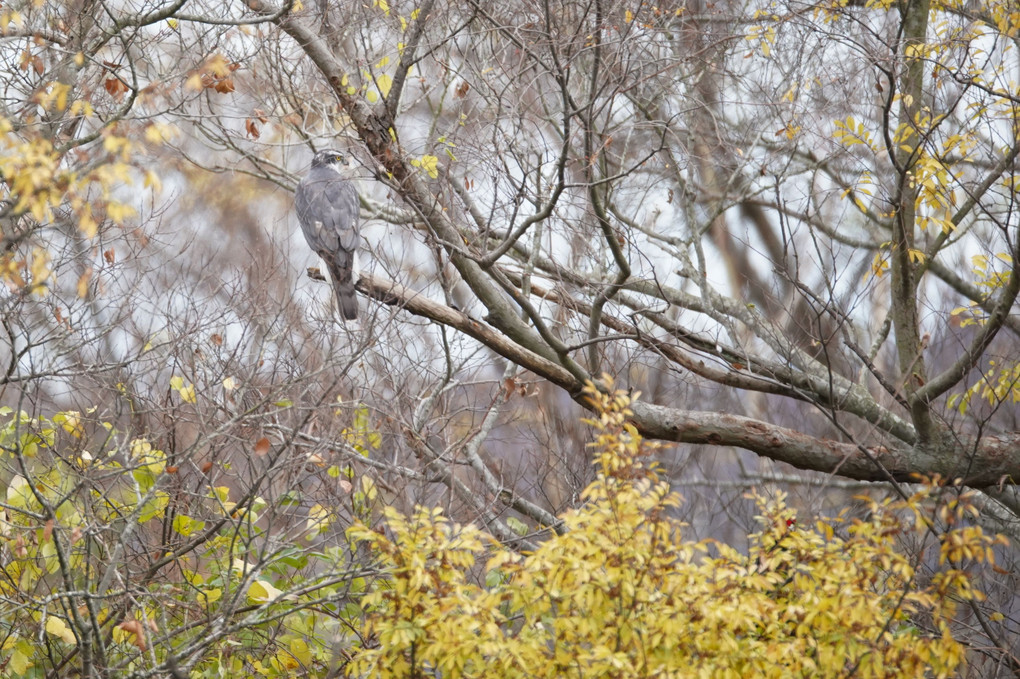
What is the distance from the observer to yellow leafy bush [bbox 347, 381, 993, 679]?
3.17 m

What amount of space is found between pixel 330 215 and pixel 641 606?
170 inches

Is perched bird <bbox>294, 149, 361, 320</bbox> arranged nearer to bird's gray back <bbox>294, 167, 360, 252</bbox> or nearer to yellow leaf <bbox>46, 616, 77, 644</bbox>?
bird's gray back <bbox>294, 167, 360, 252</bbox>

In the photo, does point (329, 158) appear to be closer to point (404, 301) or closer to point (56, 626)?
point (404, 301)

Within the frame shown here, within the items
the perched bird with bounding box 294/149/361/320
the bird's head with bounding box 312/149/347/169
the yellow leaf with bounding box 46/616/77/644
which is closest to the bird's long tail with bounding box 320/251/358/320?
the perched bird with bounding box 294/149/361/320

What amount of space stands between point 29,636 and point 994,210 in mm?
7225

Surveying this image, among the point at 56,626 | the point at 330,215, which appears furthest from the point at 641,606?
the point at 330,215

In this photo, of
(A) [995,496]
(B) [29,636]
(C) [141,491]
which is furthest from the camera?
(A) [995,496]

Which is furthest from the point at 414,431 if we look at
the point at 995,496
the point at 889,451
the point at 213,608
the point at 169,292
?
the point at 995,496

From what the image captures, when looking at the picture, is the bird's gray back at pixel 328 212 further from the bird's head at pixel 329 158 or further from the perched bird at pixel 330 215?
the bird's head at pixel 329 158

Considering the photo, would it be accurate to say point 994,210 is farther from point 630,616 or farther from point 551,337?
point 630,616

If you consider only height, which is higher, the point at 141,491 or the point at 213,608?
the point at 141,491

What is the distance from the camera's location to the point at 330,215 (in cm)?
681

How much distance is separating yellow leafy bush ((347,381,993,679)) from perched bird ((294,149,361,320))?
3.29 meters

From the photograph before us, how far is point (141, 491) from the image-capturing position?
4605 millimetres
